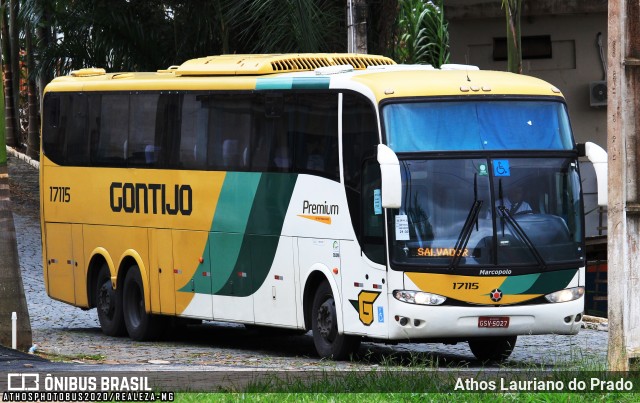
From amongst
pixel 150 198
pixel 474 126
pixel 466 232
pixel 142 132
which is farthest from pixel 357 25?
pixel 466 232

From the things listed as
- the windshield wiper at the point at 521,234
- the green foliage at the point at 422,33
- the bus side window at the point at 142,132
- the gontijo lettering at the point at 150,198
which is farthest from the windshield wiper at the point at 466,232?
the green foliage at the point at 422,33

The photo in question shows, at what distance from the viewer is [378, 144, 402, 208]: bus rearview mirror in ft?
51.0

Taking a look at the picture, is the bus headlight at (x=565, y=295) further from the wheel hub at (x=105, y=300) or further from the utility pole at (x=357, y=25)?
the wheel hub at (x=105, y=300)

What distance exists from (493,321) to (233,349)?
439 cm

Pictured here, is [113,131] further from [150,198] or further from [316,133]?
[316,133]

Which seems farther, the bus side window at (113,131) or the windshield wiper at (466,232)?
the bus side window at (113,131)

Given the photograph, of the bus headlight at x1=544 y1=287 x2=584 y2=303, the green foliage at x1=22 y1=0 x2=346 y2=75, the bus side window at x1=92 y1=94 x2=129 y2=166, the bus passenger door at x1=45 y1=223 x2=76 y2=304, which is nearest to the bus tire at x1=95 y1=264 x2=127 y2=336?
the bus passenger door at x1=45 y1=223 x2=76 y2=304

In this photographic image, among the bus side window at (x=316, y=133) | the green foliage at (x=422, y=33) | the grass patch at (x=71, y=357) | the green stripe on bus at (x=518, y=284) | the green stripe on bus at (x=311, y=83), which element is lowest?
the grass patch at (x=71, y=357)

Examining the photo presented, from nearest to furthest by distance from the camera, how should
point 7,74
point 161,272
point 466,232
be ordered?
point 466,232 < point 161,272 < point 7,74

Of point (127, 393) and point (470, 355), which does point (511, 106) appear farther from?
point (127, 393)

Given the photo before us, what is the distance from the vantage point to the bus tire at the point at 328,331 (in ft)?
55.1

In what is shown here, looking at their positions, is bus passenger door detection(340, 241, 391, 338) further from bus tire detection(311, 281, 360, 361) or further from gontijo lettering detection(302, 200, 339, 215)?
gontijo lettering detection(302, 200, 339, 215)

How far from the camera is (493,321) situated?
16.0m

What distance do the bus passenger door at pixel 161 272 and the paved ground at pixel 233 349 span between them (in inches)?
20.5
